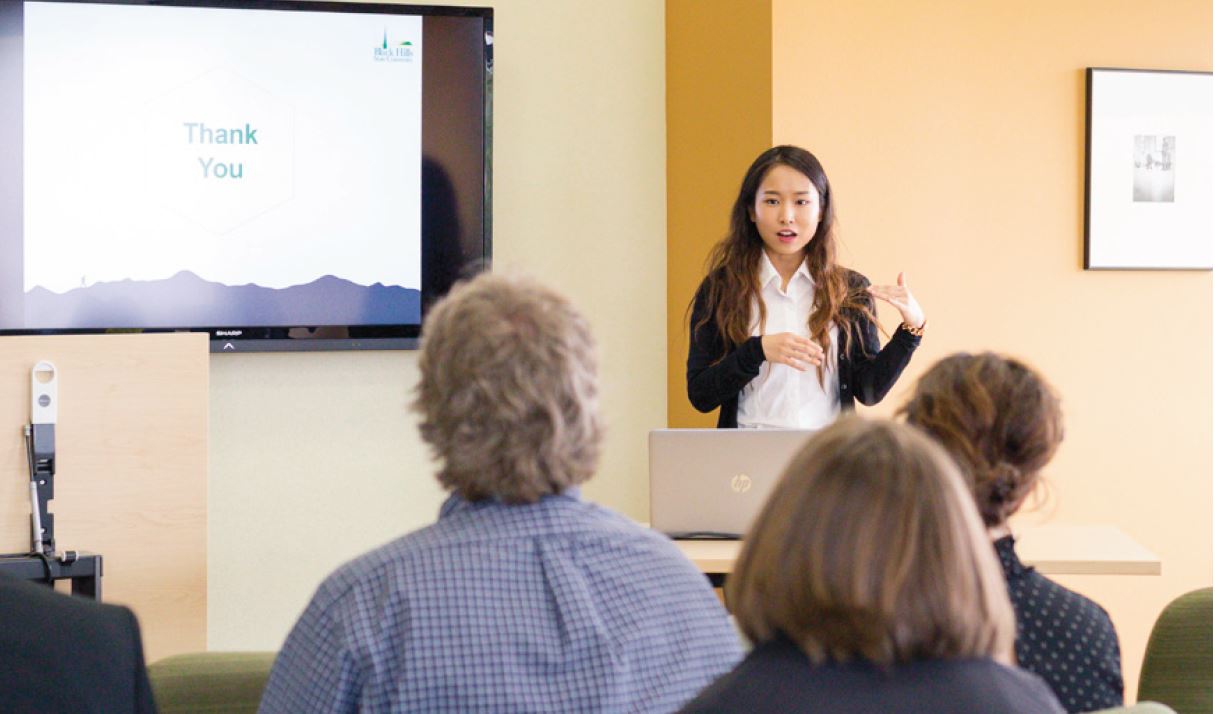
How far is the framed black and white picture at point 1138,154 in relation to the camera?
415 cm

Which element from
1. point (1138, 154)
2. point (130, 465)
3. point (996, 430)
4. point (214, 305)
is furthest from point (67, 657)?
point (1138, 154)

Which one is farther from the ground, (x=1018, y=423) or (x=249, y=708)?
(x=1018, y=423)

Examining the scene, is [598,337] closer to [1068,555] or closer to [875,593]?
[1068,555]

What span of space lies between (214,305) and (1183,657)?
317 centimetres

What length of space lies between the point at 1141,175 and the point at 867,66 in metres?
0.94

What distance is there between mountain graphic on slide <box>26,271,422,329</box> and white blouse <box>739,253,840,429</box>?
141 cm

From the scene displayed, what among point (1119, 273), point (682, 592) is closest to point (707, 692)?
point (682, 592)

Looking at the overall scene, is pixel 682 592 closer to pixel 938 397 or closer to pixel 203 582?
pixel 938 397

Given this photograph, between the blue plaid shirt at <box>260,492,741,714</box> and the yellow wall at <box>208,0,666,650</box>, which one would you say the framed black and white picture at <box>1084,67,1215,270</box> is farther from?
the blue plaid shirt at <box>260,492,741,714</box>

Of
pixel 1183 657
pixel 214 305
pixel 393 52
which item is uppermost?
pixel 393 52

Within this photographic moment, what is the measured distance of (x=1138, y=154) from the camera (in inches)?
164

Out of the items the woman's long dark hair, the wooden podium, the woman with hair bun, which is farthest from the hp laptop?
the wooden podium

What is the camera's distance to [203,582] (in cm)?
326

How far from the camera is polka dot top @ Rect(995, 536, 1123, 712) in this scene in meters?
1.69
